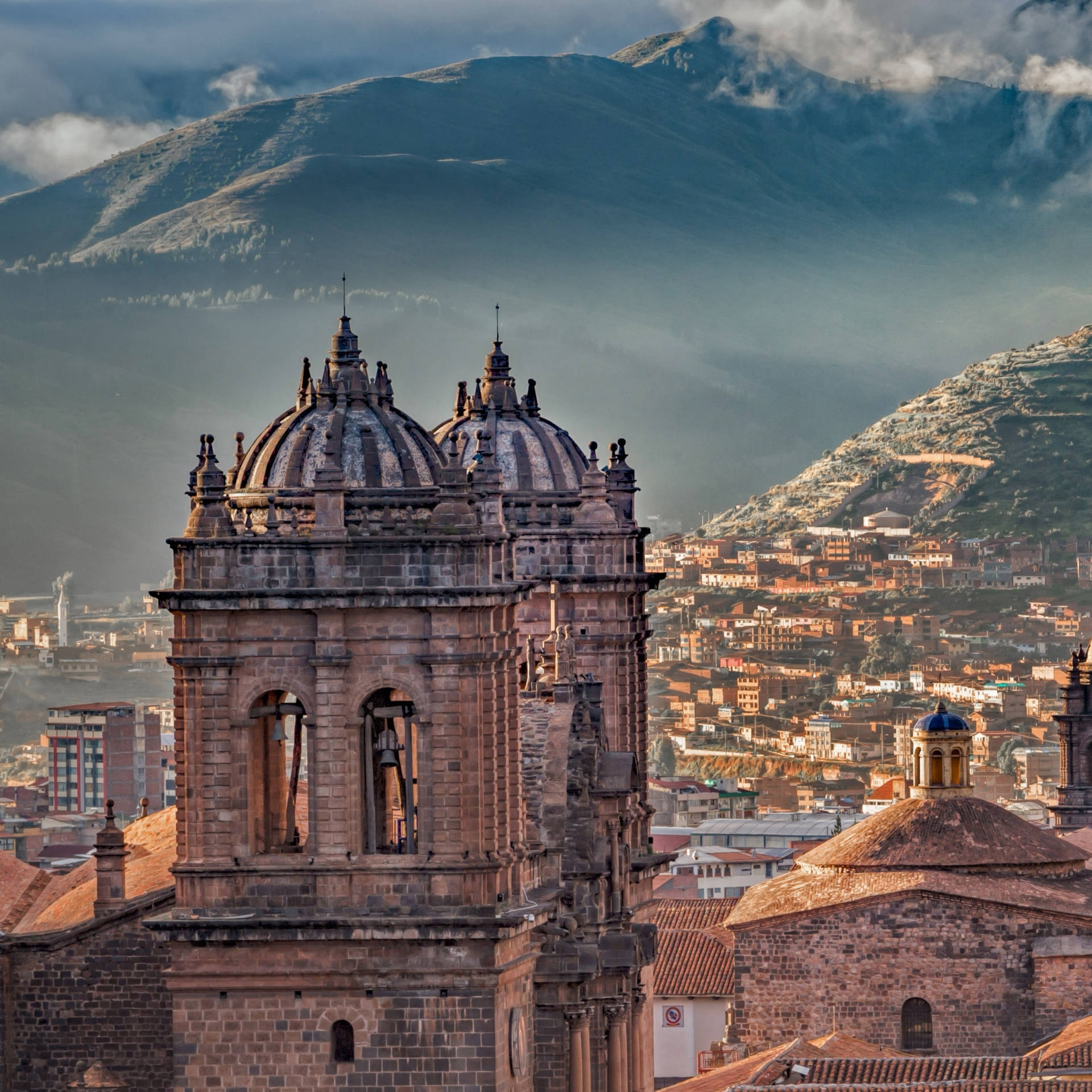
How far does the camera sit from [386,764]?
34938 mm

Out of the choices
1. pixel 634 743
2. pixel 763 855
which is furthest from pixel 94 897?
pixel 763 855

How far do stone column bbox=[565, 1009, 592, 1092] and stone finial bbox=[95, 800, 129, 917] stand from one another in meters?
6.92

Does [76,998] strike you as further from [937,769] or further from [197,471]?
[937,769]

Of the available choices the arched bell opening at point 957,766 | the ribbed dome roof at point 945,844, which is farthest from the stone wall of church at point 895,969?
the arched bell opening at point 957,766

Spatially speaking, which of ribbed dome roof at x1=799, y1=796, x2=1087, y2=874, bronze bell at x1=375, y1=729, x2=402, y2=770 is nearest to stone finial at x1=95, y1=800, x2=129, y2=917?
bronze bell at x1=375, y1=729, x2=402, y2=770

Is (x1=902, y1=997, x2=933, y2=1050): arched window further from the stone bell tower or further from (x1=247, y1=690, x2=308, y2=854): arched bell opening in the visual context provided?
(x1=247, y1=690, x2=308, y2=854): arched bell opening

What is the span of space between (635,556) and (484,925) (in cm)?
1835

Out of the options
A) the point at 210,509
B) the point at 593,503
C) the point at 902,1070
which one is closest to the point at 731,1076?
the point at 902,1070

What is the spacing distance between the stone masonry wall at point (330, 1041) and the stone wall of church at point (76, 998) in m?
7.56

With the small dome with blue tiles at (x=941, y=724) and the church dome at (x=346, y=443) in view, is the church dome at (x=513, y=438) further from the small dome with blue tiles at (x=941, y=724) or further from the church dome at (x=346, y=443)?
the small dome with blue tiles at (x=941, y=724)

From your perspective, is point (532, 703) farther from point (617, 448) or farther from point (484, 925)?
point (617, 448)

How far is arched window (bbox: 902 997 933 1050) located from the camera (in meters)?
77.3

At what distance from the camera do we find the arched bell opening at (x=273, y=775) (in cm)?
3481

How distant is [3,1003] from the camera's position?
141 feet
